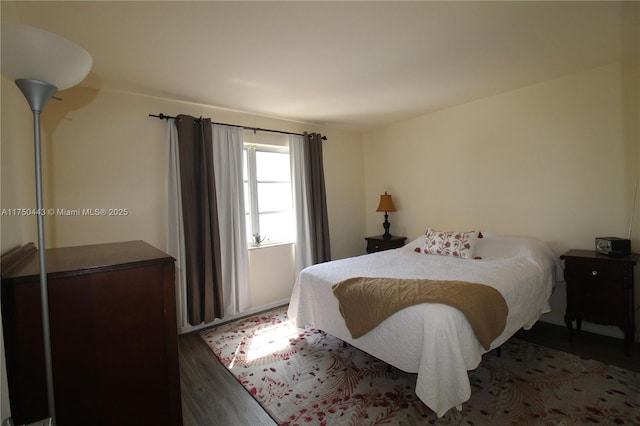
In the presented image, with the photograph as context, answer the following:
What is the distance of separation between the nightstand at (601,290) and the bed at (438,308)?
0.63 feet

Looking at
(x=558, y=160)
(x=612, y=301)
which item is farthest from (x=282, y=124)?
(x=612, y=301)

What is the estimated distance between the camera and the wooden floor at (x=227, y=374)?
1.82 metres

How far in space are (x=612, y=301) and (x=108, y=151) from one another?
4502 mm

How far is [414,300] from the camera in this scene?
179 centimetres

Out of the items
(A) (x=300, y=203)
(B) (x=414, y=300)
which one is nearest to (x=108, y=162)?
(A) (x=300, y=203)

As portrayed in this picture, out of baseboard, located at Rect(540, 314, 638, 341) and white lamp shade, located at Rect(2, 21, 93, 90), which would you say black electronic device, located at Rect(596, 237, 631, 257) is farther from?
white lamp shade, located at Rect(2, 21, 93, 90)

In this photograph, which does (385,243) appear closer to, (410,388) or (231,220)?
(231,220)

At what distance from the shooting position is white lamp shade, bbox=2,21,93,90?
854mm

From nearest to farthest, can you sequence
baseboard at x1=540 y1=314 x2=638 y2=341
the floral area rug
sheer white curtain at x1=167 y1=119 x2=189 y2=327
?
the floral area rug, baseboard at x1=540 y1=314 x2=638 y2=341, sheer white curtain at x1=167 y1=119 x2=189 y2=327

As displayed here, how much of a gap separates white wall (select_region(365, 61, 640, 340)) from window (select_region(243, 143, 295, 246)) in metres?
1.72

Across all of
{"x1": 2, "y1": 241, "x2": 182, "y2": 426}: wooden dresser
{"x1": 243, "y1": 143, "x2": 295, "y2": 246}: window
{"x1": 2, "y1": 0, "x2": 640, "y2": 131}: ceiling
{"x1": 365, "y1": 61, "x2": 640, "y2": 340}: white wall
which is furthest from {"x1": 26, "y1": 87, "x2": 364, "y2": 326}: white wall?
{"x1": 365, "y1": 61, "x2": 640, "y2": 340}: white wall

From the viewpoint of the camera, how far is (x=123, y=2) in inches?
60.9

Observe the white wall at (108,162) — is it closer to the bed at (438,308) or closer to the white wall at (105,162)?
the white wall at (105,162)

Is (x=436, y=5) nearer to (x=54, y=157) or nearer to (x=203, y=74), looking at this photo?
(x=203, y=74)
